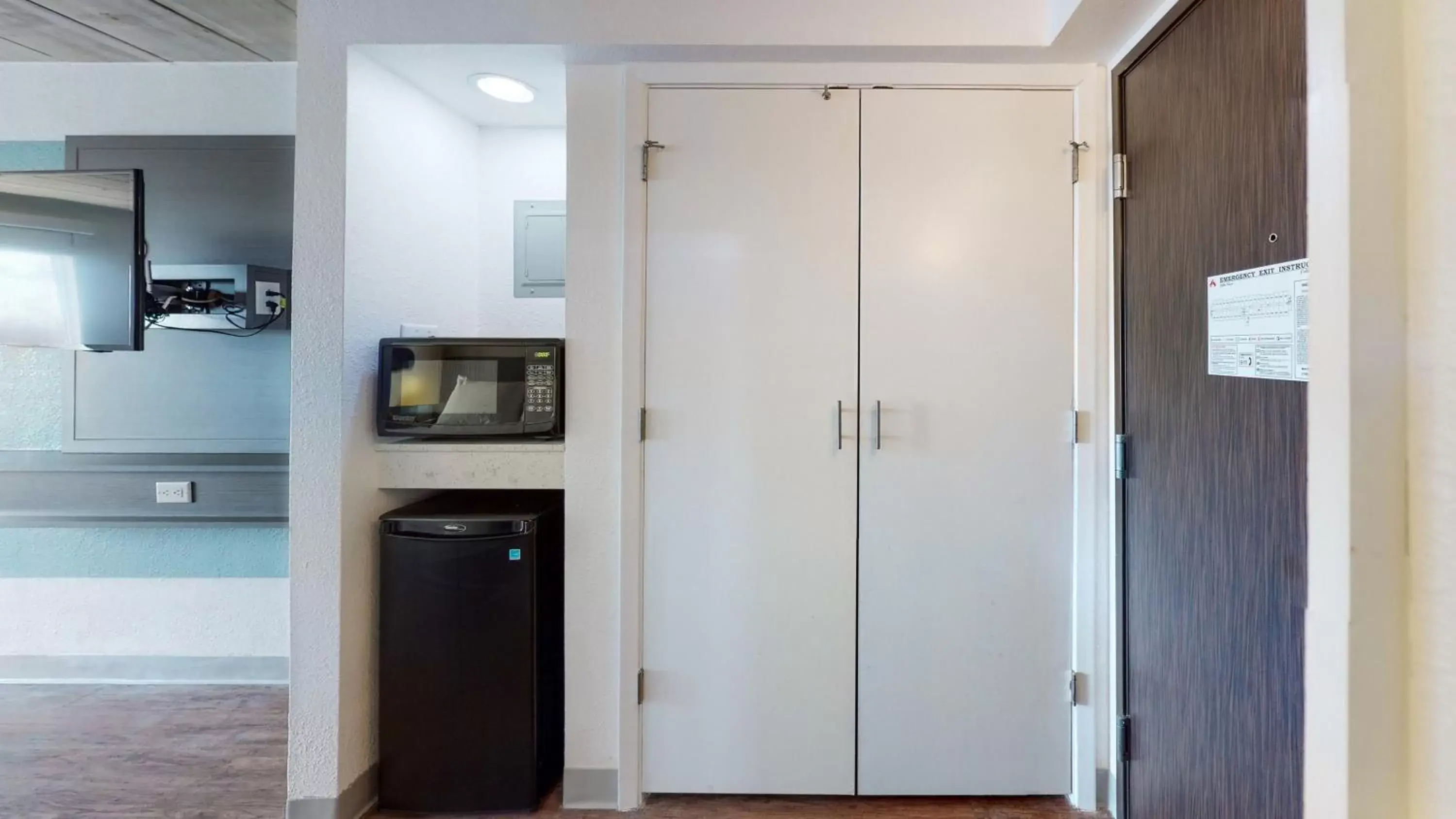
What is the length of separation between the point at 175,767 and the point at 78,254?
5.70ft

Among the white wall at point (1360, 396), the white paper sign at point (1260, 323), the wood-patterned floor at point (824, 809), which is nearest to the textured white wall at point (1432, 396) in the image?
the white wall at point (1360, 396)

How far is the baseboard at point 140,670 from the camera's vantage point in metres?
2.79

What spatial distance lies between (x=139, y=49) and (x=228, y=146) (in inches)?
16.9

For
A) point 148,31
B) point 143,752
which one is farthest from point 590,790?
point 148,31

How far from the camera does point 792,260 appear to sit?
1913 mm

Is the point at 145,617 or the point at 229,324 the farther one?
the point at 145,617

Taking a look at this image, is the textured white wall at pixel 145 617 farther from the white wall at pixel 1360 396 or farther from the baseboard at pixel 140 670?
the white wall at pixel 1360 396

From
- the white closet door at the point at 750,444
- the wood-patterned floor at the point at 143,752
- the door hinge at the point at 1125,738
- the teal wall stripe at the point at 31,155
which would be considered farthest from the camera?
the teal wall stripe at the point at 31,155

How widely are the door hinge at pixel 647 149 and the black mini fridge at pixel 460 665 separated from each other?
3.59 feet

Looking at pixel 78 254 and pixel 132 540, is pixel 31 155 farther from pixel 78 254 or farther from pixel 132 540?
pixel 132 540

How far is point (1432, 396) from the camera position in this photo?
0.81 ft

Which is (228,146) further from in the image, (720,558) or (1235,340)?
(1235,340)

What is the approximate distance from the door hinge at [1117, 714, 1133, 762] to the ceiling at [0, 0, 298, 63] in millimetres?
3282

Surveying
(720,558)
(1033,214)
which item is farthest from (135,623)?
(1033,214)
